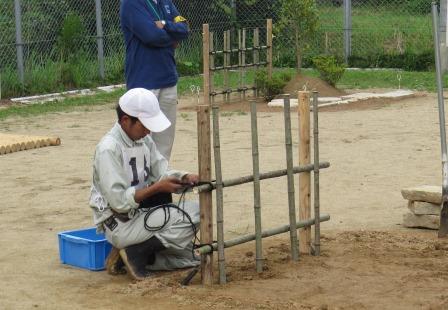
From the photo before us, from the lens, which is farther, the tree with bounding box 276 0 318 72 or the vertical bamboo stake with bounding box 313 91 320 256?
the tree with bounding box 276 0 318 72

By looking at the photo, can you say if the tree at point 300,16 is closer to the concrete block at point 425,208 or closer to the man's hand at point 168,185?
the concrete block at point 425,208

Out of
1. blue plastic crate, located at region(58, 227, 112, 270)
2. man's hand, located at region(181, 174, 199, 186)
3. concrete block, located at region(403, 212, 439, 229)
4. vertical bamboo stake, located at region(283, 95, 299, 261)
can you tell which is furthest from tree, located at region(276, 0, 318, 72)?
man's hand, located at region(181, 174, 199, 186)

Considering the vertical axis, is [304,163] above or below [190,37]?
below

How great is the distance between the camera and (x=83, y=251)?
689cm

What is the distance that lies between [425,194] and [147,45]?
241 cm

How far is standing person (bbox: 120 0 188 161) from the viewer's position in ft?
27.5

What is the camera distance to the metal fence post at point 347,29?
851 inches

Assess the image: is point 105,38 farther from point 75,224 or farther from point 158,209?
point 158,209

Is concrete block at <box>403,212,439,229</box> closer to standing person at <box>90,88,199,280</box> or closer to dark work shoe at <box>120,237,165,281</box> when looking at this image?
standing person at <box>90,88,199,280</box>

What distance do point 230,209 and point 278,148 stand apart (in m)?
3.42

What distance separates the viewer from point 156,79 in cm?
852

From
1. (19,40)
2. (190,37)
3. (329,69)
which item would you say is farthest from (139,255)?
(190,37)

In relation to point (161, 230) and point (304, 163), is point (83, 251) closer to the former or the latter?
point (161, 230)

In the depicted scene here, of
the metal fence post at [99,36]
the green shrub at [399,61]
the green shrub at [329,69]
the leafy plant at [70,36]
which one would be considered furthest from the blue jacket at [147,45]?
the green shrub at [399,61]
